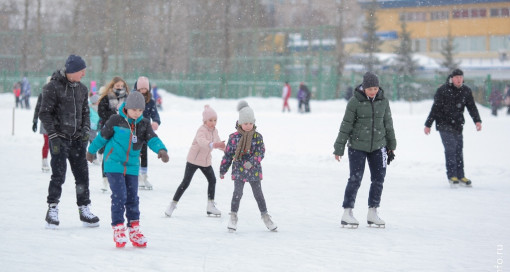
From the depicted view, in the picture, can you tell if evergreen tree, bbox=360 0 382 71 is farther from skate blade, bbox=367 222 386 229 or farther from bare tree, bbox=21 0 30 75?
skate blade, bbox=367 222 386 229

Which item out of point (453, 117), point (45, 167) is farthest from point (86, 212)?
point (453, 117)

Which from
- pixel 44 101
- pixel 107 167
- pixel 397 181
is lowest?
pixel 397 181

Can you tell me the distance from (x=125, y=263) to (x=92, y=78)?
43039 millimetres

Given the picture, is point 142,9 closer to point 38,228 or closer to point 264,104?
point 264,104

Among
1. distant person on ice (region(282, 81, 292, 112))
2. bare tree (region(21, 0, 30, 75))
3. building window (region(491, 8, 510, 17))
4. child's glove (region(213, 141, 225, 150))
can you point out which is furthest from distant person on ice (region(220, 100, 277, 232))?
building window (region(491, 8, 510, 17))

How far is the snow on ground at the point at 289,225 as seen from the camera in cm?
605

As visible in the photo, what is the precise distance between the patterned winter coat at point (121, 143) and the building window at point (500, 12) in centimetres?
6353

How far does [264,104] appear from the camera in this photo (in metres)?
38.5

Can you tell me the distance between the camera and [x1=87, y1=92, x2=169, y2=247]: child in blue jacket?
661cm

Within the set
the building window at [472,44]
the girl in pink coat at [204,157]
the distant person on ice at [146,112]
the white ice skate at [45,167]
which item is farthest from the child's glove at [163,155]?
the building window at [472,44]

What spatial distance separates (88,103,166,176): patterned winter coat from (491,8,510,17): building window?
2501 inches

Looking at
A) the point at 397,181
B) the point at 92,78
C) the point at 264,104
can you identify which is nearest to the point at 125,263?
the point at 397,181

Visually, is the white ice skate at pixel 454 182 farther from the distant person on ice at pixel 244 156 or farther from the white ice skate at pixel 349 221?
the distant person on ice at pixel 244 156

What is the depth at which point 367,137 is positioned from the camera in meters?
7.91
